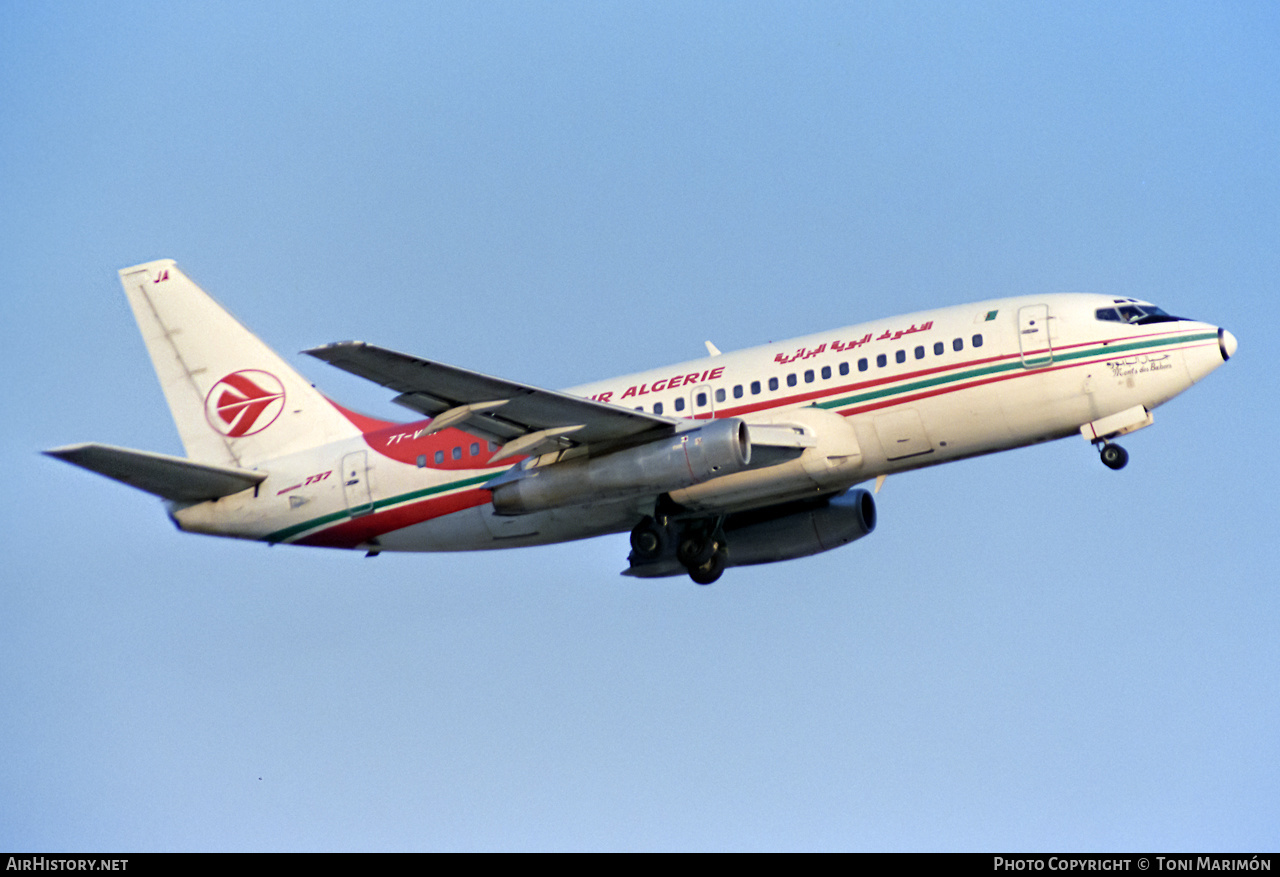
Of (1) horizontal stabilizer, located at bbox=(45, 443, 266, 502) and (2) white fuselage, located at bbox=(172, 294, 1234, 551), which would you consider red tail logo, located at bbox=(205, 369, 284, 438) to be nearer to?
(1) horizontal stabilizer, located at bbox=(45, 443, 266, 502)

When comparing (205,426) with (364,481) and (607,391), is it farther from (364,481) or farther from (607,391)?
(607,391)

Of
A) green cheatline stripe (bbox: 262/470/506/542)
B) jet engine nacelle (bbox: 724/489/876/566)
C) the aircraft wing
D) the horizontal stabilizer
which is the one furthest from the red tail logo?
jet engine nacelle (bbox: 724/489/876/566)

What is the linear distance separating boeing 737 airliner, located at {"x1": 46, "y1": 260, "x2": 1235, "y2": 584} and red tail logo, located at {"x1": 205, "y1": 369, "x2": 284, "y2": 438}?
7.33 feet

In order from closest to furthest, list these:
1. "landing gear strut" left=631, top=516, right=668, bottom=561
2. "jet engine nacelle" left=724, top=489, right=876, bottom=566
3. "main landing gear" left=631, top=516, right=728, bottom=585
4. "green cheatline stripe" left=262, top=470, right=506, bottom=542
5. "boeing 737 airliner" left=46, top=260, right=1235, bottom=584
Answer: "boeing 737 airliner" left=46, top=260, right=1235, bottom=584 < "landing gear strut" left=631, top=516, right=668, bottom=561 < "green cheatline stripe" left=262, top=470, right=506, bottom=542 < "main landing gear" left=631, top=516, right=728, bottom=585 < "jet engine nacelle" left=724, top=489, right=876, bottom=566

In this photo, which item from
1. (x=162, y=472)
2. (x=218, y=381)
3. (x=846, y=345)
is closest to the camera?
(x=846, y=345)

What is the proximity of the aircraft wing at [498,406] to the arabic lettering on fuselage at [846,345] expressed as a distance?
3.54m

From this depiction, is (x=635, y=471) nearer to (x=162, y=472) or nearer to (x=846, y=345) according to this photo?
(x=846, y=345)

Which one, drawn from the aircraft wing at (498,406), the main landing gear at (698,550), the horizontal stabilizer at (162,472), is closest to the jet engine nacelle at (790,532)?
the main landing gear at (698,550)

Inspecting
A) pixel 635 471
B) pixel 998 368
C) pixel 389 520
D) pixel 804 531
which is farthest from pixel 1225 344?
pixel 389 520

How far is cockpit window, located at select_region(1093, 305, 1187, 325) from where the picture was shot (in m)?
34.5

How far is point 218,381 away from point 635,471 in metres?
14.7

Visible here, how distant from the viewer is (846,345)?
35531 millimetres
